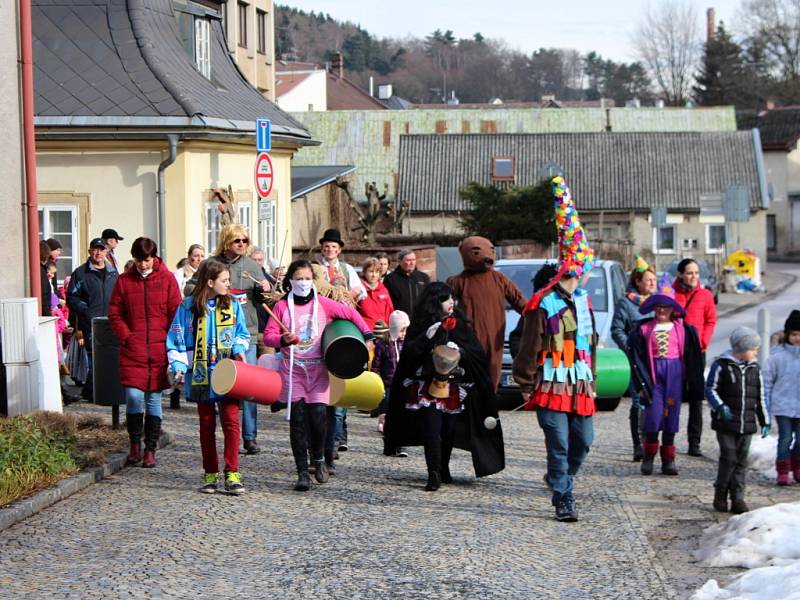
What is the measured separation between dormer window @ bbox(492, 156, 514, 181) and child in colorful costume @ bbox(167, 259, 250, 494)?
5251 cm

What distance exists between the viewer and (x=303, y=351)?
9.86 metres

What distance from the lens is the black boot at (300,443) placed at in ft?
32.5

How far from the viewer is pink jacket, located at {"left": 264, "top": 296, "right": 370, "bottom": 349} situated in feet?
32.4

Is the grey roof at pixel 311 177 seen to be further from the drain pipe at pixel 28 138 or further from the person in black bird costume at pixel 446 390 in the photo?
the person in black bird costume at pixel 446 390

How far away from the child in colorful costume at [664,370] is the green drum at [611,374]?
0.49 m

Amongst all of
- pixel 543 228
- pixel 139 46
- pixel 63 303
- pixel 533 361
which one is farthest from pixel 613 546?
pixel 543 228

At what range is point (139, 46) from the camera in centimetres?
2123

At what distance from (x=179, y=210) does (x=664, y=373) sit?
34.6ft

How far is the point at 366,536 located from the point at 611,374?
3.12 meters

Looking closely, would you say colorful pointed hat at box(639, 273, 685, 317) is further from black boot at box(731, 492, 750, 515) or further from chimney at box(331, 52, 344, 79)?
chimney at box(331, 52, 344, 79)

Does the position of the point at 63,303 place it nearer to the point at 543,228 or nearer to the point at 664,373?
the point at 664,373

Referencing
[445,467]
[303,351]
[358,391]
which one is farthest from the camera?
[445,467]

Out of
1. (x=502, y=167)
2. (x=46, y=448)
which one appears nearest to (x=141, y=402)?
(x=46, y=448)

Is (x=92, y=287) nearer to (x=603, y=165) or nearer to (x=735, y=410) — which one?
(x=735, y=410)
